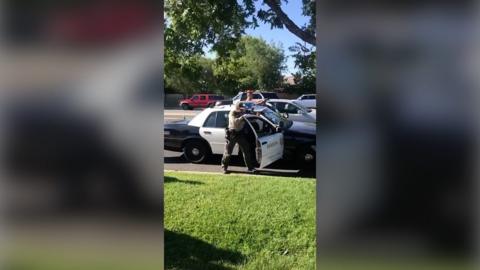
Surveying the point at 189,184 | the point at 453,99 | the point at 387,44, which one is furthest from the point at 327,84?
the point at 189,184

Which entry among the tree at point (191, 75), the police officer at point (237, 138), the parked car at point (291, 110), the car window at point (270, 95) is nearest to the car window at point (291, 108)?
the parked car at point (291, 110)

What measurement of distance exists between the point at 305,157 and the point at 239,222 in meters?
2.56

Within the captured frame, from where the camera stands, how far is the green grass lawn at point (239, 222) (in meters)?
3.72

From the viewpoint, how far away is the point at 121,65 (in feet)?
6.72

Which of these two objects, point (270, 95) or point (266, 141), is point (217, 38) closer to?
point (270, 95)

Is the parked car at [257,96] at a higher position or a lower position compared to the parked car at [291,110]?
higher

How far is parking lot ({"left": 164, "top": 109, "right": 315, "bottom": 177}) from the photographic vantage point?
266 inches

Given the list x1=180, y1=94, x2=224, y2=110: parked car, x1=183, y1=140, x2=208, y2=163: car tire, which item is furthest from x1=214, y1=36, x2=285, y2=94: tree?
x1=183, y1=140, x2=208, y2=163: car tire

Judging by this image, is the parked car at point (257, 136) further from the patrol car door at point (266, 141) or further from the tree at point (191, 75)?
the tree at point (191, 75)

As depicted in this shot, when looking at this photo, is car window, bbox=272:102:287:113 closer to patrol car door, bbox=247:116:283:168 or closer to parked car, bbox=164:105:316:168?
parked car, bbox=164:105:316:168

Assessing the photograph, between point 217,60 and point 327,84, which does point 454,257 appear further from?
point 217,60

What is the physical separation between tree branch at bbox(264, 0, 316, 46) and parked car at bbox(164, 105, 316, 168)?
9.01 feet

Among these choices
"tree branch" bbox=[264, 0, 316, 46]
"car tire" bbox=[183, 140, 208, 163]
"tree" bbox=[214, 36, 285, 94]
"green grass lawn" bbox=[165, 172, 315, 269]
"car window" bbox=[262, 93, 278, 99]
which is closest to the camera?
"tree branch" bbox=[264, 0, 316, 46]

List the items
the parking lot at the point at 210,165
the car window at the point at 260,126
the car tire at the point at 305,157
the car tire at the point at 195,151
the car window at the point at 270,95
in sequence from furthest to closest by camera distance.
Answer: the car tire at the point at 195,151 < the car tire at the point at 305,157 < the parking lot at the point at 210,165 < the car window at the point at 260,126 < the car window at the point at 270,95
